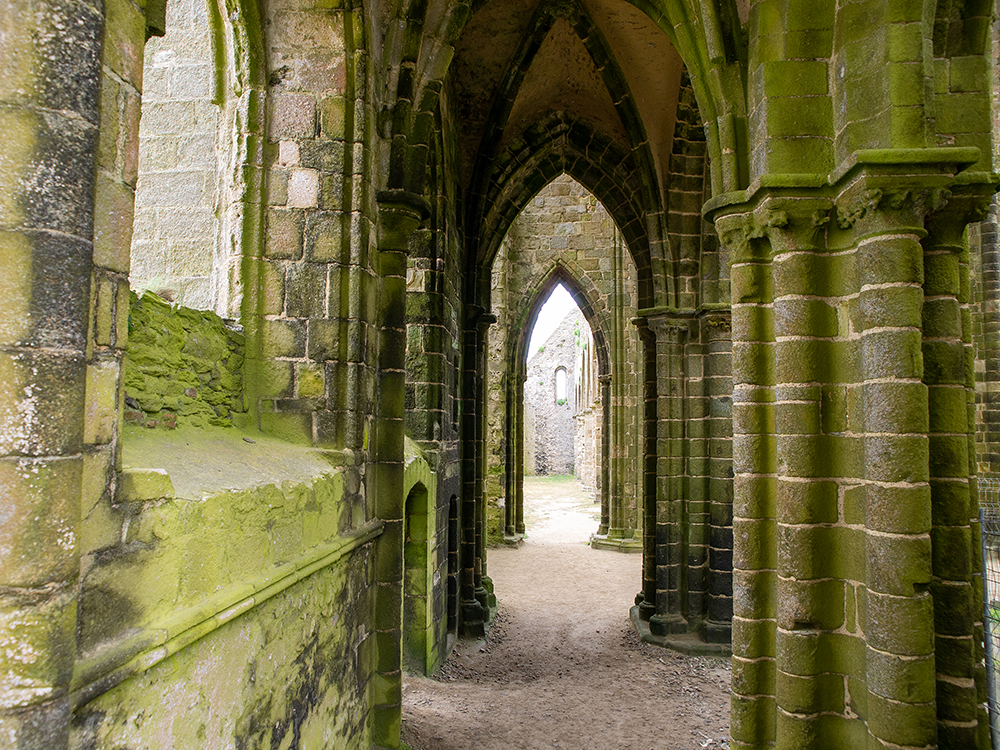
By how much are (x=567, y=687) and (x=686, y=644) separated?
1507mm

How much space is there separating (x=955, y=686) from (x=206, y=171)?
16.6 ft

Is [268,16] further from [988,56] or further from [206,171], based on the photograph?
[988,56]

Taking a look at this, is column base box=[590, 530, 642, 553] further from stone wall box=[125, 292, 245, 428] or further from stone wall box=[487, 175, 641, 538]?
stone wall box=[125, 292, 245, 428]

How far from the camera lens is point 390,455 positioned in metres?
4.02

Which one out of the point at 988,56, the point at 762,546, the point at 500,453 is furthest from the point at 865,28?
the point at 500,453

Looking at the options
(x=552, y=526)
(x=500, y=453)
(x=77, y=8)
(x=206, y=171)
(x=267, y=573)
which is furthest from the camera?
(x=552, y=526)

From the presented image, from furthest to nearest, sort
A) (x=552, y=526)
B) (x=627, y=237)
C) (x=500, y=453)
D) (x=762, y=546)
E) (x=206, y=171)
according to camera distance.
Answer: (x=552, y=526)
(x=500, y=453)
(x=627, y=237)
(x=206, y=171)
(x=762, y=546)

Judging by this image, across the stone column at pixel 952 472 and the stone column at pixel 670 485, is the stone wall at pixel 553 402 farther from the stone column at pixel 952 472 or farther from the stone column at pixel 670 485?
the stone column at pixel 952 472

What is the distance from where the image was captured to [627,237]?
7844 millimetres

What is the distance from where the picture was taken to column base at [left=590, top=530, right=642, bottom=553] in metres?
11.9

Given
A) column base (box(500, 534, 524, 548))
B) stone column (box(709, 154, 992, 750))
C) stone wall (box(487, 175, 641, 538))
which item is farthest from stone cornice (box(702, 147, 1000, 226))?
column base (box(500, 534, 524, 548))

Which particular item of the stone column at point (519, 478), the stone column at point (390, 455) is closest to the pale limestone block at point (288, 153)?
the stone column at point (390, 455)

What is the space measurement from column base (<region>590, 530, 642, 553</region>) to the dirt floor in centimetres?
234

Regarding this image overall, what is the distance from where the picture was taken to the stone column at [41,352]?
1.37 m
